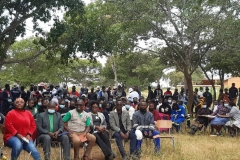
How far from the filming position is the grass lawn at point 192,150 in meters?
7.93

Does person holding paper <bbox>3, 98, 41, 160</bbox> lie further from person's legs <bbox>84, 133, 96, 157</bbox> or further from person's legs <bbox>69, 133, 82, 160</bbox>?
person's legs <bbox>84, 133, 96, 157</bbox>

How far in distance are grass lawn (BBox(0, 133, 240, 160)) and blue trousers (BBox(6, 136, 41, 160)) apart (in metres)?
0.68

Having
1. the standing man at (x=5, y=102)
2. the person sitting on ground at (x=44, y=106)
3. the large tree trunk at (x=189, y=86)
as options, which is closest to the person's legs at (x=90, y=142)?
the person sitting on ground at (x=44, y=106)

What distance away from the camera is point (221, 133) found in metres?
11.7

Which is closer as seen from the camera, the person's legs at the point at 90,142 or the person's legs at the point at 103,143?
the person's legs at the point at 90,142

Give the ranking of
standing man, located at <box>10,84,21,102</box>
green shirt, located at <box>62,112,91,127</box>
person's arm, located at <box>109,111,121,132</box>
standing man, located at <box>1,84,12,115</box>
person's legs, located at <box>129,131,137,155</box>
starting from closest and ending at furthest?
green shirt, located at <box>62,112,91,127</box>
person's legs, located at <box>129,131,137,155</box>
person's arm, located at <box>109,111,121,132</box>
standing man, located at <box>1,84,12,115</box>
standing man, located at <box>10,84,21,102</box>

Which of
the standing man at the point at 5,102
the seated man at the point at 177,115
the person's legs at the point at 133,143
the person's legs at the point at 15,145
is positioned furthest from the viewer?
the standing man at the point at 5,102

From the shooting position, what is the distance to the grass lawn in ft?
26.0

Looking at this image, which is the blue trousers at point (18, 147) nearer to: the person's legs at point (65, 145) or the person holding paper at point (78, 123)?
the person's legs at point (65, 145)

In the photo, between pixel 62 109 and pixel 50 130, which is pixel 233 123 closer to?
pixel 62 109

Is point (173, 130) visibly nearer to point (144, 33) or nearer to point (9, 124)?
point (144, 33)

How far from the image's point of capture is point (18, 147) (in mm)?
6367

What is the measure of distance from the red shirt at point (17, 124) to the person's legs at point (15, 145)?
0.10 m

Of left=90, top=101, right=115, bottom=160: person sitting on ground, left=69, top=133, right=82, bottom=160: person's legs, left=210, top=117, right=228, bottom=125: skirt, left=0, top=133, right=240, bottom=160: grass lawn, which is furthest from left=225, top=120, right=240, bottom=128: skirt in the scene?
left=69, top=133, right=82, bottom=160: person's legs
